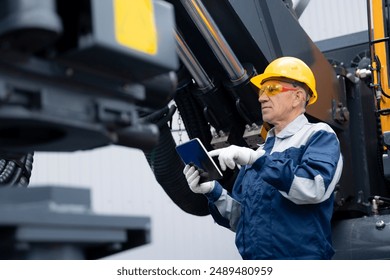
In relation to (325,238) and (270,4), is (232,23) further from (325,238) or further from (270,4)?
(325,238)

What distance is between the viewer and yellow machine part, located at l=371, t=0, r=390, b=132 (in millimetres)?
4469

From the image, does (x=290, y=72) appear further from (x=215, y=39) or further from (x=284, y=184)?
(x=284, y=184)

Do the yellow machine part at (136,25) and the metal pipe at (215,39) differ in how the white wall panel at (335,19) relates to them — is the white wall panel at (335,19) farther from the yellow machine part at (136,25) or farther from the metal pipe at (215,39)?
the yellow machine part at (136,25)


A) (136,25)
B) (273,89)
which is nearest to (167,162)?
(273,89)

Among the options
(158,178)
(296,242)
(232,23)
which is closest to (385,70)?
(232,23)

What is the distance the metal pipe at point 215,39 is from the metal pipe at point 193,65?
0.13m

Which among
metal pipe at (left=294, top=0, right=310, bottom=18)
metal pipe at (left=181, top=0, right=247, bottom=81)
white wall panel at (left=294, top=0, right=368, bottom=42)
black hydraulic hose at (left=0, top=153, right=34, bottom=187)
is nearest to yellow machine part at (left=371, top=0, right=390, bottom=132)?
metal pipe at (left=294, top=0, right=310, bottom=18)

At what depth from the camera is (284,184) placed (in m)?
2.83

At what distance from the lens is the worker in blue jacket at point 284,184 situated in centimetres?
288

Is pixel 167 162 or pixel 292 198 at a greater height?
pixel 167 162

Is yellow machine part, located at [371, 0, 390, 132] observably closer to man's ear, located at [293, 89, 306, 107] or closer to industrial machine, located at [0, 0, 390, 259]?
industrial machine, located at [0, 0, 390, 259]

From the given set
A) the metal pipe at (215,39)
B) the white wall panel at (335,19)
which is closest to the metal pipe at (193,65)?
the metal pipe at (215,39)

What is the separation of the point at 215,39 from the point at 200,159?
850 millimetres

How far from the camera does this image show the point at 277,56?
3.82 m
